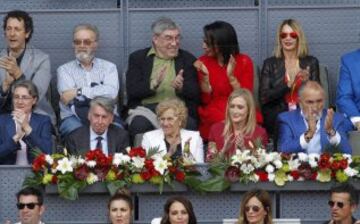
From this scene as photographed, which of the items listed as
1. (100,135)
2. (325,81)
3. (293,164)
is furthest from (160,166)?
(325,81)

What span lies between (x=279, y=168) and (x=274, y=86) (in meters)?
1.87

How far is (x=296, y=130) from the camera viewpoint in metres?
18.0

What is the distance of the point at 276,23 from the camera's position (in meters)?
20.3

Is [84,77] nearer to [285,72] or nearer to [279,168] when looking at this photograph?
[285,72]

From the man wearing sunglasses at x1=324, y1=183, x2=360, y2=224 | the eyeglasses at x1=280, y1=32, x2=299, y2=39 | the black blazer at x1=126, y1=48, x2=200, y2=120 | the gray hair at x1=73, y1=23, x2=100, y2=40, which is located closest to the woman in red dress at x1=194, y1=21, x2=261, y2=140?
the black blazer at x1=126, y1=48, x2=200, y2=120

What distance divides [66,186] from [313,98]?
2593mm

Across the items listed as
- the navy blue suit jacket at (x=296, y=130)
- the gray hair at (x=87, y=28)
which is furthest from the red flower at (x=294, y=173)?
the gray hair at (x=87, y=28)

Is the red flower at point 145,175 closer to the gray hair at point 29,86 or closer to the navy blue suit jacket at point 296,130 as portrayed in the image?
the navy blue suit jacket at point 296,130

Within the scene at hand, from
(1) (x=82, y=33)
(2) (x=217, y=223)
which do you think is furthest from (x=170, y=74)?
(2) (x=217, y=223)

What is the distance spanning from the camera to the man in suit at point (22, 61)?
1891cm

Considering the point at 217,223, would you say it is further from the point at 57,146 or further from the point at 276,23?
the point at 276,23

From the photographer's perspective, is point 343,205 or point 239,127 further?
point 239,127

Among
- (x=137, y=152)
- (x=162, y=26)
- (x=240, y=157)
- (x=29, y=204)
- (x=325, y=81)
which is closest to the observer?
(x=29, y=204)

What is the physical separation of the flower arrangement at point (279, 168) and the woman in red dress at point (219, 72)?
1.61 metres
